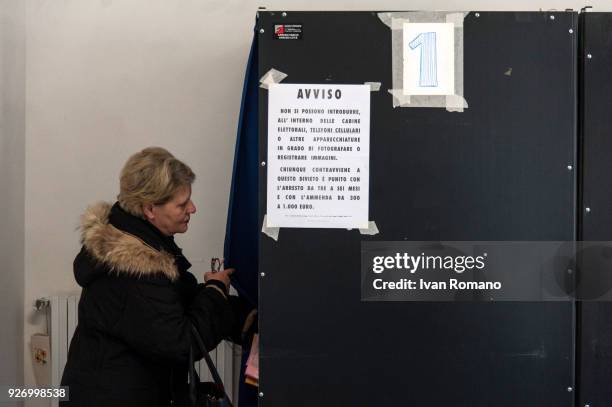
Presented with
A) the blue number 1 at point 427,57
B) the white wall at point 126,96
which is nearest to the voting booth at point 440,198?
the blue number 1 at point 427,57

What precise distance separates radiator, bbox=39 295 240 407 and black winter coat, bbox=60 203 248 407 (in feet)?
1.87

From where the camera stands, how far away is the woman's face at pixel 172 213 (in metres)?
2.11

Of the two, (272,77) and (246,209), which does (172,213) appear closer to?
(246,209)

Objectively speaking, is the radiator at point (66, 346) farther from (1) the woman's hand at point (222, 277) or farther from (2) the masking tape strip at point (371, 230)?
(2) the masking tape strip at point (371, 230)

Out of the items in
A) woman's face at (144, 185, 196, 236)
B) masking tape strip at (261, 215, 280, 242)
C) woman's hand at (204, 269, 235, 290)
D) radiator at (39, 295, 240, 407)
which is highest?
woman's face at (144, 185, 196, 236)

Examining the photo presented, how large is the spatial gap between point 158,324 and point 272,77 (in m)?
0.74

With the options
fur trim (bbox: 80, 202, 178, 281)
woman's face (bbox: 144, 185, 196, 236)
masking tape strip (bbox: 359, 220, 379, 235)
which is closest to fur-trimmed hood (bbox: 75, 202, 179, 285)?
fur trim (bbox: 80, 202, 178, 281)

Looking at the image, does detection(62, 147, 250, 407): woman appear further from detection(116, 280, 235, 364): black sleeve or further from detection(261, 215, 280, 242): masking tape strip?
detection(261, 215, 280, 242): masking tape strip

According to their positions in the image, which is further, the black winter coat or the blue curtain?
the blue curtain

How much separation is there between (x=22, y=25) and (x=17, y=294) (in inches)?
41.1

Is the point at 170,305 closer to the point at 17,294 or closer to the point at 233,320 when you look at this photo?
the point at 233,320

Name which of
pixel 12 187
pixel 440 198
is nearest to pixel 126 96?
pixel 12 187

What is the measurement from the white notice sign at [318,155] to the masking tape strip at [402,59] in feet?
0.29

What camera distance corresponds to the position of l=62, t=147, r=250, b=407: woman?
1968mm
